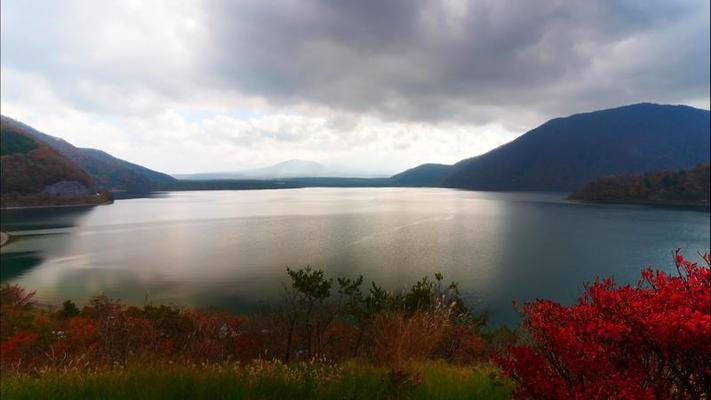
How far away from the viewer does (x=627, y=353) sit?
3.90 metres

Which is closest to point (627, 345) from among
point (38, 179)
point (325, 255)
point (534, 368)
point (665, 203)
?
point (534, 368)

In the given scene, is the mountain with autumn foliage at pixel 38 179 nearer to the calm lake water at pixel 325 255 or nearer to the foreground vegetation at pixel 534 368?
the calm lake water at pixel 325 255

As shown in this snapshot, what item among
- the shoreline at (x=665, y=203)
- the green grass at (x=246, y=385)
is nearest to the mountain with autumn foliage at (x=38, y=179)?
the green grass at (x=246, y=385)

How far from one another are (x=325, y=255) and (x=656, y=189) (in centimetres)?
18076

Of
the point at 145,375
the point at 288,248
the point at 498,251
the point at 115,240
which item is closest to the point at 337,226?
the point at 288,248

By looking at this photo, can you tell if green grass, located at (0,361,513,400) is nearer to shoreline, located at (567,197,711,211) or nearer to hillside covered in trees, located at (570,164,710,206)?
shoreline, located at (567,197,711,211)

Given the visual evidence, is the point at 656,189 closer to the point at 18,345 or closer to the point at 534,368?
the point at 534,368

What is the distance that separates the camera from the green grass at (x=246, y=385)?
552 centimetres

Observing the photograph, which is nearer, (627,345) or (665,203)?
(627,345)

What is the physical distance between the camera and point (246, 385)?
572 cm

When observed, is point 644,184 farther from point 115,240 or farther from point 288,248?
point 115,240

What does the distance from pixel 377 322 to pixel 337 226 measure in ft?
259

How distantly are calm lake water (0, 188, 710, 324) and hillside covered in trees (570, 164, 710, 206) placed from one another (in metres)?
72.5

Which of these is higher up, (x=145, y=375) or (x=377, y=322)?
(x=145, y=375)
